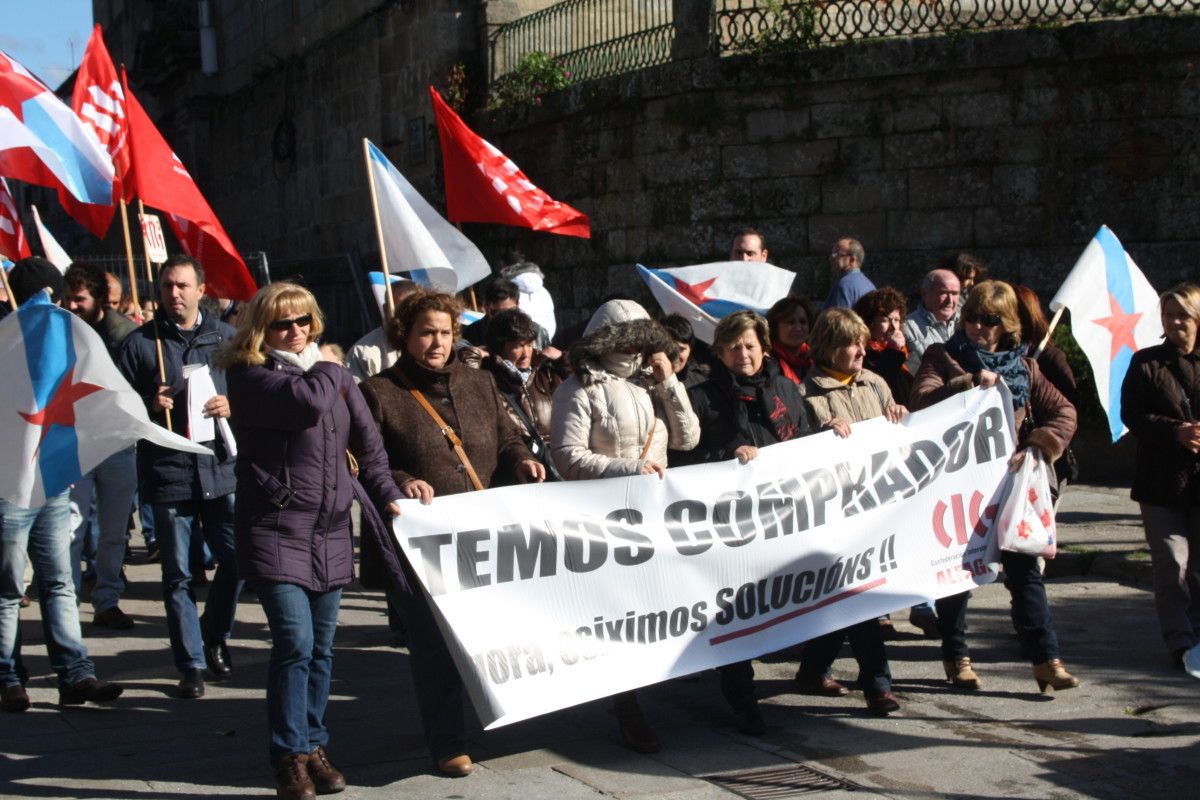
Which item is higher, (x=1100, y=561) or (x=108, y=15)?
(x=108, y=15)

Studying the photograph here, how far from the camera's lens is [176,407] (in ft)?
24.0

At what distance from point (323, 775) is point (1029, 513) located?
3112mm

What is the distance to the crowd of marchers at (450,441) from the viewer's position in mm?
5289

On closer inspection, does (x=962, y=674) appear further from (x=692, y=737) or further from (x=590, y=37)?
(x=590, y=37)

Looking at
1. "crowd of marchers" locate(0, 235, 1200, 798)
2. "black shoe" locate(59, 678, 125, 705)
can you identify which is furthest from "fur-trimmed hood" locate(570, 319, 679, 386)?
"black shoe" locate(59, 678, 125, 705)

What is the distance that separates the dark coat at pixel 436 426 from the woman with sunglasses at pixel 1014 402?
1.97 m

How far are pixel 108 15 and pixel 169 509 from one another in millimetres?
30261

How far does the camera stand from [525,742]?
5.93 meters

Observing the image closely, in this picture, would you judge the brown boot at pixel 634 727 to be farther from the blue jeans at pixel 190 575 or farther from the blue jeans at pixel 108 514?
the blue jeans at pixel 108 514

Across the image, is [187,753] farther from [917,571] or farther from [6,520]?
[917,571]

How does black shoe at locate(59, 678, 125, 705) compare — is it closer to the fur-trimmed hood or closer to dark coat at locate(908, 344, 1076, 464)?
the fur-trimmed hood

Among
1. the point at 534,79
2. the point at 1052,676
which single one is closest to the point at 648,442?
the point at 1052,676

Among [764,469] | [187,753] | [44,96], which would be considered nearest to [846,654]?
[764,469]

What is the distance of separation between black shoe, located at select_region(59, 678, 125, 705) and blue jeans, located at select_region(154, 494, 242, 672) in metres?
0.31
